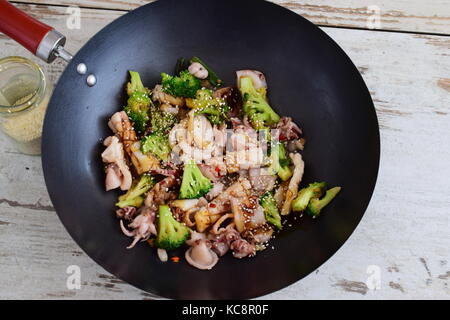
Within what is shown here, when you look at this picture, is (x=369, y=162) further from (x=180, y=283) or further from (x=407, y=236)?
(x=180, y=283)

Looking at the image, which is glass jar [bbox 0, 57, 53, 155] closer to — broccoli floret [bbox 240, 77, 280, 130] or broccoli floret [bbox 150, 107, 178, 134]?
broccoli floret [bbox 150, 107, 178, 134]

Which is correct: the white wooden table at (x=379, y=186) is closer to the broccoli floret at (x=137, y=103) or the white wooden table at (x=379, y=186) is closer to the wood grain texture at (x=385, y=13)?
the wood grain texture at (x=385, y=13)

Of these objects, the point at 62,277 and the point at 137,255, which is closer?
the point at 137,255

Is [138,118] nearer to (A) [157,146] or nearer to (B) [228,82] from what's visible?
(A) [157,146]

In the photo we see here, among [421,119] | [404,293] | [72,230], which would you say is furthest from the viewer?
[421,119]
